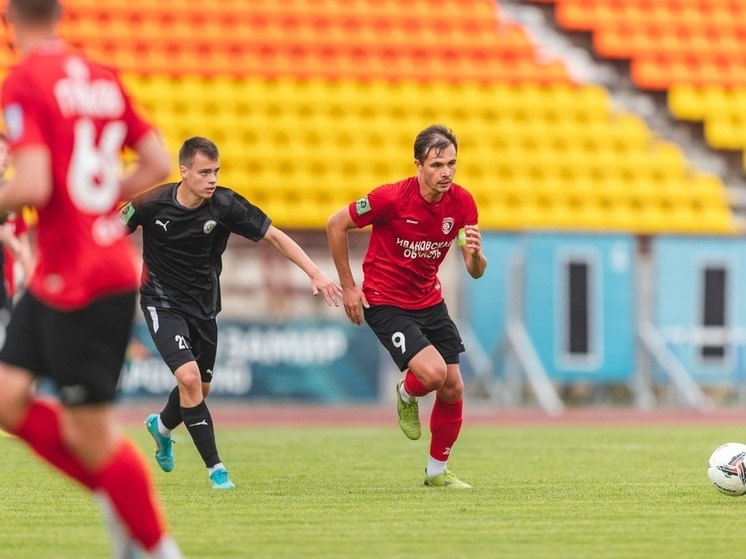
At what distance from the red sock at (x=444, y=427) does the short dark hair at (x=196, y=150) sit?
201cm

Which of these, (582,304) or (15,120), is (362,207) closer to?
(15,120)

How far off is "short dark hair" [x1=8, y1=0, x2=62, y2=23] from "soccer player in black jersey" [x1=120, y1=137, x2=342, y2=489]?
336 centimetres

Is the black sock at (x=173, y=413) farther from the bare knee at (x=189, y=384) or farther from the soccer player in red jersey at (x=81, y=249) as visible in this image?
the soccer player in red jersey at (x=81, y=249)

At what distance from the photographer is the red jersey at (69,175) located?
14.6 feet

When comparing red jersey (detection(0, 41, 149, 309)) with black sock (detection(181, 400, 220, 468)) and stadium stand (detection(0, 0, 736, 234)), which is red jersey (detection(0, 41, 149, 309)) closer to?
black sock (detection(181, 400, 220, 468))

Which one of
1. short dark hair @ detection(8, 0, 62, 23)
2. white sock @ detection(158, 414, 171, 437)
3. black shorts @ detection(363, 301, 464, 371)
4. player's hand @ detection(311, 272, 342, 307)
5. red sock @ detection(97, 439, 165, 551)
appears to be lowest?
white sock @ detection(158, 414, 171, 437)

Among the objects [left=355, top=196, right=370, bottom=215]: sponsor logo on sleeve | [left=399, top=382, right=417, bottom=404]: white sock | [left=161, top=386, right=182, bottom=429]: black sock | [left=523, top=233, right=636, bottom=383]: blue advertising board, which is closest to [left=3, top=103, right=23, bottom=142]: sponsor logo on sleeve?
[left=355, top=196, right=370, bottom=215]: sponsor logo on sleeve

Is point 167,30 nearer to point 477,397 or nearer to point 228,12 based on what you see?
point 228,12

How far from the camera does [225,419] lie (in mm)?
14547

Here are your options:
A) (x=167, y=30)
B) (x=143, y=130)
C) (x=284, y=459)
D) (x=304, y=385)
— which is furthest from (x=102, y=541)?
(x=167, y=30)

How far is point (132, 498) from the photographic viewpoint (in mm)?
4547

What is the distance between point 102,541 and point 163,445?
279 cm

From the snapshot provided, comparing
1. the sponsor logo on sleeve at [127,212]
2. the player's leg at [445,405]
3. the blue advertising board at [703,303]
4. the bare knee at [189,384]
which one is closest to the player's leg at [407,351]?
the player's leg at [445,405]

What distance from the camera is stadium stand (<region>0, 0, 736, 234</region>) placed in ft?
56.9
